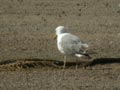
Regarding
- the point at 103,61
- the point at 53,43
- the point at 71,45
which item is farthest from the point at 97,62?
the point at 53,43

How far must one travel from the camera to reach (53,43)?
45.5ft

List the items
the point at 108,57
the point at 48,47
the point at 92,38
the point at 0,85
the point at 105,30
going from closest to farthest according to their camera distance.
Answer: the point at 0,85, the point at 108,57, the point at 48,47, the point at 92,38, the point at 105,30

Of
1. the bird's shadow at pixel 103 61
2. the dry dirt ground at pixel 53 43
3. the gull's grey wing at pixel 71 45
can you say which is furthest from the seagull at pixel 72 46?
the bird's shadow at pixel 103 61

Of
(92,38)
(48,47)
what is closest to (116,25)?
(92,38)

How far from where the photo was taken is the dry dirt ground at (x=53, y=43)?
32.8 ft

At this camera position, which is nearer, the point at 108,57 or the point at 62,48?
the point at 62,48

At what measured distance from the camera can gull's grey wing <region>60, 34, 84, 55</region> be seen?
11.1m

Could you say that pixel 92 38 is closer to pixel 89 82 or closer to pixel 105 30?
pixel 105 30

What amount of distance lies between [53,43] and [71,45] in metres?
2.67

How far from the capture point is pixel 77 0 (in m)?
21.3

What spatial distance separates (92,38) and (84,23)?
7.42ft

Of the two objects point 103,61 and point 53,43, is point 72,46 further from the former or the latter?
point 53,43

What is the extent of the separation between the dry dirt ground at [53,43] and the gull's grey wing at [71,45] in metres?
0.34

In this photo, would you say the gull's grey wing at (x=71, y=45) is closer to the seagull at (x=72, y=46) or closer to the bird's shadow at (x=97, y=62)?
the seagull at (x=72, y=46)
